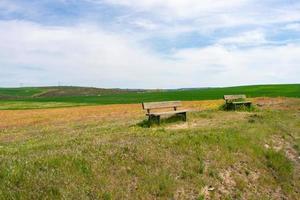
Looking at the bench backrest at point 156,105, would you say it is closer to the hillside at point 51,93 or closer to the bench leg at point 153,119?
the bench leg at point 153,119

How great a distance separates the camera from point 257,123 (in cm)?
1819

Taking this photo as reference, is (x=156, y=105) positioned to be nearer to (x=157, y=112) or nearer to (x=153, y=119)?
(x=157, y=112)

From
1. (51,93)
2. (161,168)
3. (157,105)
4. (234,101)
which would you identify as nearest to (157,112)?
(157,105)

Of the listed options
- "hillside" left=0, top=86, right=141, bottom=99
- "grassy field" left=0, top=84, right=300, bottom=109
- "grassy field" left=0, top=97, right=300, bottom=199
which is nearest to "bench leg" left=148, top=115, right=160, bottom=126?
"grassy field" left=0, top=97, right=300, bottom=199

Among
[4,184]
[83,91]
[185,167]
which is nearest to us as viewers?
[4,184]

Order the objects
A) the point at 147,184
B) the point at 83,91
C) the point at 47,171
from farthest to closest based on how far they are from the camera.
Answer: the point at 83,91 → the point at 147,184 → the point at 47,171

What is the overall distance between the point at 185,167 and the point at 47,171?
365cm

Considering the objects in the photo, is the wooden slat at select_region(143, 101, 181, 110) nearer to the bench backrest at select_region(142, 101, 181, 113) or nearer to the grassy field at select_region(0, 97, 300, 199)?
the bench backrest at select_region(142, 101, 181, 113)

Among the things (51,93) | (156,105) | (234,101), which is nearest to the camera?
(156,105)

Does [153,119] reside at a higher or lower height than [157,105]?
lower

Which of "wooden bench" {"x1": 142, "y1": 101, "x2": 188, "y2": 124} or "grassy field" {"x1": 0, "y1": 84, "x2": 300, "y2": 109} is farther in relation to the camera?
"grassy field" {"x1": 0, "y1": 84, "x2": 300, "y2": 109}

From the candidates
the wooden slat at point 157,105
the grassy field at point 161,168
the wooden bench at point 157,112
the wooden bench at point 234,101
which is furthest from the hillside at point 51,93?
the grassy field at point 161,168

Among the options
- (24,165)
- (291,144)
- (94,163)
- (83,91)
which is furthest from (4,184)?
(83,91)

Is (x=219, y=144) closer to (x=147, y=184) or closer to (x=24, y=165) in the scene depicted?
(x=147, y=184)
